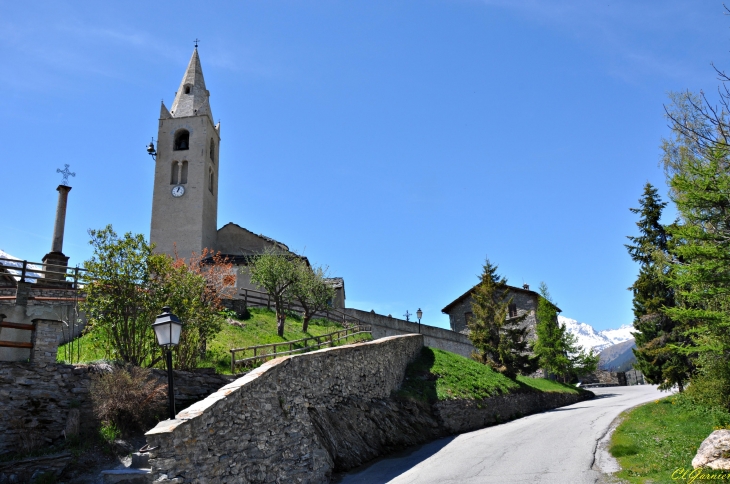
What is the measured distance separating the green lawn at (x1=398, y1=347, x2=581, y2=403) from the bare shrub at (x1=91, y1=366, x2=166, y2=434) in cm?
1004

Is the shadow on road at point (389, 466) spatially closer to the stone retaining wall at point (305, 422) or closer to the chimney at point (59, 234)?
the stone retaining wall at point (305, 422)

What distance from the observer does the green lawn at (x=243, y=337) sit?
17.6 meters

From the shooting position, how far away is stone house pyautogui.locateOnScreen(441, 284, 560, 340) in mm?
44531

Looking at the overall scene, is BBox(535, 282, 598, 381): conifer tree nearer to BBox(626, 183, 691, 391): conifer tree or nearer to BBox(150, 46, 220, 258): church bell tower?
BBox(626, 183, 691, 391): conifer tree

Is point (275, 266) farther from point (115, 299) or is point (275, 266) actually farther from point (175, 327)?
point (175, 327)

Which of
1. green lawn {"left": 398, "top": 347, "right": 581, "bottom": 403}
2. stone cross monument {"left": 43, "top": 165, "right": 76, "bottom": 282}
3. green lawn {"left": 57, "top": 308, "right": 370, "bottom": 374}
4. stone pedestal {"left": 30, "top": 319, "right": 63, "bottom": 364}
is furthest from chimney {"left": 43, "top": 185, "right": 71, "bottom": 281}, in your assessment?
green lawn {"left": 398, "top": 347, "right": 581, "bottom": 403}

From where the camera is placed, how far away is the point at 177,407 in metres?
14.5

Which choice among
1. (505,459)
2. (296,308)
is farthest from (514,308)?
(505,459)

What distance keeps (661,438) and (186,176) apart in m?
32.2

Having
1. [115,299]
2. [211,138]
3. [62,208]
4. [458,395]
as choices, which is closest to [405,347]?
[458,395]

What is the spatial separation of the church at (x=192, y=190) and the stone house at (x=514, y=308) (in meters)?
11.4

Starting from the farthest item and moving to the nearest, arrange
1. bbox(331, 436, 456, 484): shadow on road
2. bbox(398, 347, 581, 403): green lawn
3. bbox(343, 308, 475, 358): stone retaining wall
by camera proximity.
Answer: bbox(343, 308, 475, 358): stone retaining wall < bbox(398, 347, 581, 403): green lawn < bbox(331, 436, 456, 484): shadow on road

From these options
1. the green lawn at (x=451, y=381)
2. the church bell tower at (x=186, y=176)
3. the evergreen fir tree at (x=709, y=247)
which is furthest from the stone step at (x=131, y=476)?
the church bell tower at (x=186, y=176)

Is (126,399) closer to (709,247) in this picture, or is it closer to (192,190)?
(709,247)
